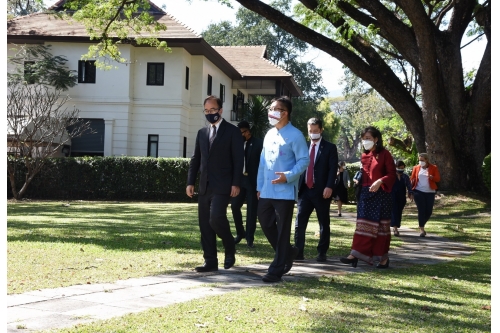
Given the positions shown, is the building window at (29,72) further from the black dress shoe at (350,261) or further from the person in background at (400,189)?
the black dress shoe at (350,261)

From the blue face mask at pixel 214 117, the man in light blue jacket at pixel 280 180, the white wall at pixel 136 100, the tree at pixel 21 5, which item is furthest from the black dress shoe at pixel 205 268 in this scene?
the white wall at pixel 136 100

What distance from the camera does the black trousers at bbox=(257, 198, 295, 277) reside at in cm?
849

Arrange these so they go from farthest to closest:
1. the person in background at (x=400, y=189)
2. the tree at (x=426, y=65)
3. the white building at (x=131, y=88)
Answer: the white building at (x=131, y=88) < the tree at (x=426, y=65) < the person in background at (x=400, y=189)

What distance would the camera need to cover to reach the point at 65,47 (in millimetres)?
35438

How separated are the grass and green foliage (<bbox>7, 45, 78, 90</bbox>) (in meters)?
19.4

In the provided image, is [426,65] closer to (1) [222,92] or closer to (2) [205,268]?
(2) [205,268]

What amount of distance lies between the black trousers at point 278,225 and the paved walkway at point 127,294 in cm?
32

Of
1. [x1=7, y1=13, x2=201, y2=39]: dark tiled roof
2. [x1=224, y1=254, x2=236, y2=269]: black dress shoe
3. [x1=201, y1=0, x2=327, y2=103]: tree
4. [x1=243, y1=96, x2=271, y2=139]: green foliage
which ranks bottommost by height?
[x1=224, y1=254, x2=236, y2=269]: black dress shoe

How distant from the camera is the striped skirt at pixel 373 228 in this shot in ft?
33.3

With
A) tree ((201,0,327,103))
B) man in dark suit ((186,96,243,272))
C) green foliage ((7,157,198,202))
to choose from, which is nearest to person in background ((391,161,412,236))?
man in dark suit ((186,96,243,272))

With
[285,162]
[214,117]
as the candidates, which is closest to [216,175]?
[214,117]

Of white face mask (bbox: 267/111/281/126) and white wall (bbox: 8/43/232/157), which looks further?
white wall (bbox: 8/43/232/157)

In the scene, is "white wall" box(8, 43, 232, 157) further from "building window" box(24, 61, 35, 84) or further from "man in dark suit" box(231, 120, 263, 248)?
"man in dark suit" box(231, 120, 263, 248)

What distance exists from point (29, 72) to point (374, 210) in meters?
27.5
